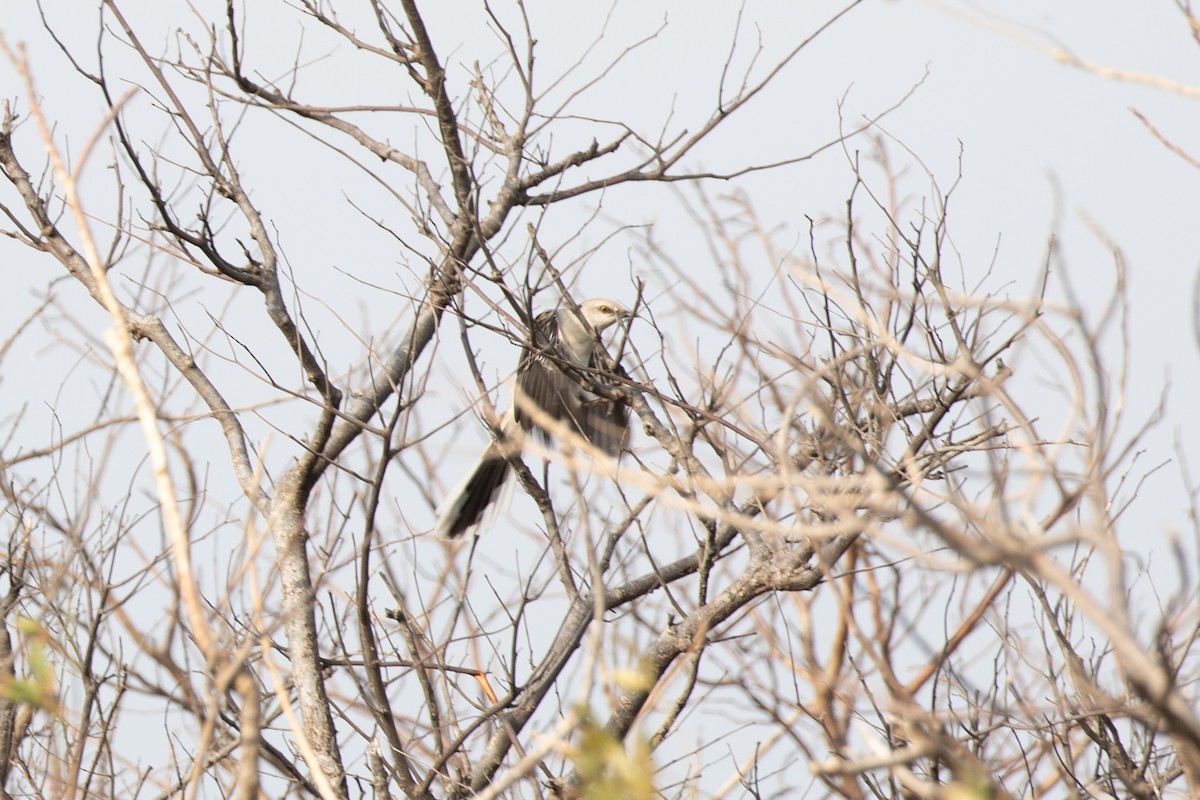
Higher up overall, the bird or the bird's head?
the bird's head

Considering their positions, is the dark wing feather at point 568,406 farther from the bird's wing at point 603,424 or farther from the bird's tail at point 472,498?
the bird's tail at point 472,498

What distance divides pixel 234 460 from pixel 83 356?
1.09 metres

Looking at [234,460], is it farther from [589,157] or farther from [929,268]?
[929,268]

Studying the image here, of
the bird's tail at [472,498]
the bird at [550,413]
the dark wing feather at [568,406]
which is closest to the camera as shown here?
the bird at [550,413]

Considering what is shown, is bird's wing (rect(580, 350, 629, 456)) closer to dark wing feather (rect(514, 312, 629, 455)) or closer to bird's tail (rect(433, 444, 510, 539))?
dark wing feather (rect(514, 312, 629, 455))

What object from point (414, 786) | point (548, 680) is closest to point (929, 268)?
point (548, 680)

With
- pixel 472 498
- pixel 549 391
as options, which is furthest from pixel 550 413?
pixel 472 498

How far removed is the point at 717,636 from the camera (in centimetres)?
427

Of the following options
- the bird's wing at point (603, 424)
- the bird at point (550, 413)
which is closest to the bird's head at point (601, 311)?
the bird at point (550, 413)

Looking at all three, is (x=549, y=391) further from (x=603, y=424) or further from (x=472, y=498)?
(x=472, y=498)

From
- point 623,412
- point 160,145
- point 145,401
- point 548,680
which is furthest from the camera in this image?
point 623,412

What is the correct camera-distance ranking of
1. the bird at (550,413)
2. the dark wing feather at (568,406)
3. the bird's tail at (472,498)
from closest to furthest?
the bird at (550,413)
the dark wing feather at (568,406)
the bird's tail at (472,498)

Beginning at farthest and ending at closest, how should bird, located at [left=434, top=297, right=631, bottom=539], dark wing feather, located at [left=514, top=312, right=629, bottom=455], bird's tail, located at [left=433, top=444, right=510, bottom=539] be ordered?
1. bird's tail, located at [left=433, top=444, right=510, bottom=539]
2. dark wing feather, located at [left=514, top=312, right=629, bottom=455]
3. bird, located at [left=434, top=297, right=631, bottom=539]

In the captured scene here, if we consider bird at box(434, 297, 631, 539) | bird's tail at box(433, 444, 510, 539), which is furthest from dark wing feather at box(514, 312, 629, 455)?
bird's tail at box(433, 444, 510, 539)
